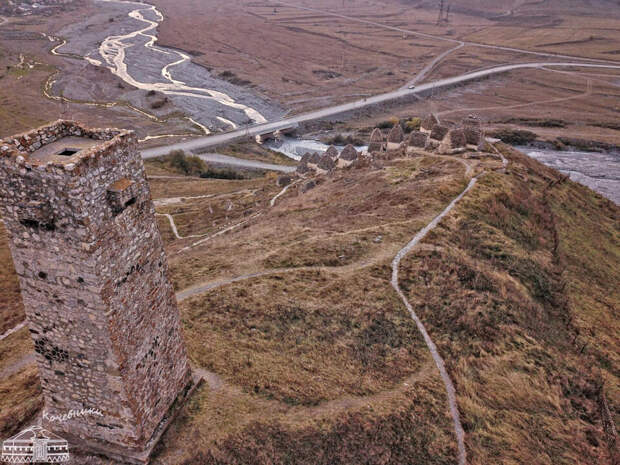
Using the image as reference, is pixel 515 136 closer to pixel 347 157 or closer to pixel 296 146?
pixel 296 146

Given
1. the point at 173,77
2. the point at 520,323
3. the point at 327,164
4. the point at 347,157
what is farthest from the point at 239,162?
the point at 520,323

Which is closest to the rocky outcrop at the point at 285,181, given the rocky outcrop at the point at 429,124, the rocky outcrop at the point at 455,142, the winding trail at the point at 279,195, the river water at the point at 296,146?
the winding trail at the point at 279,195

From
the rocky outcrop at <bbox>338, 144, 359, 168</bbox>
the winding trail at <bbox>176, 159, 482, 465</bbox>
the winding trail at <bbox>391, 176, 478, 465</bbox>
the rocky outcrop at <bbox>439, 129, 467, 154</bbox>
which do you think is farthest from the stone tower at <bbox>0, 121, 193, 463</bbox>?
the rocky outcrop at <bbox>338, 144, 359, 168</bbox>

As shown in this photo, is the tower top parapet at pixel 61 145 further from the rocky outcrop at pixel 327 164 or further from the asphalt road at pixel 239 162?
the asphalt road at pixel 239 162

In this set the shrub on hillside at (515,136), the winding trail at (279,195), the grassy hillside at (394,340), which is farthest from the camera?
the shrub on hillside at (515,136)

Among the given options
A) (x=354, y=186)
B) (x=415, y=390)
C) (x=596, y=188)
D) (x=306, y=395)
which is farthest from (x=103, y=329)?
(x=596, y=188)

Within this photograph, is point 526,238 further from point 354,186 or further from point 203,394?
point 203,394

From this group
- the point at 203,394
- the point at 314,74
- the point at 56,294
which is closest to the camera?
the point at 56,294
